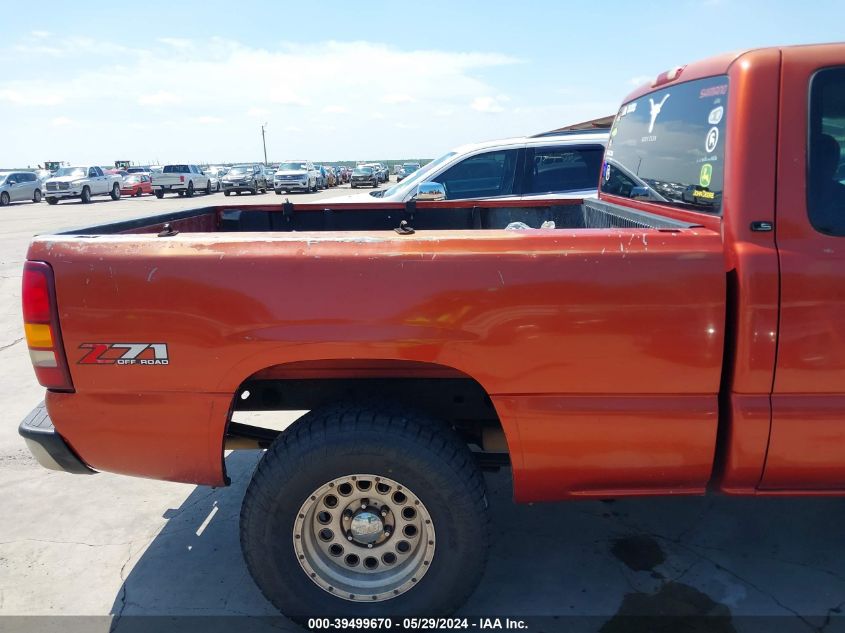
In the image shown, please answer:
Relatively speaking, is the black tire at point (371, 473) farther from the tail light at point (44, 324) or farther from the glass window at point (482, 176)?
the glass window at point (482, 176)

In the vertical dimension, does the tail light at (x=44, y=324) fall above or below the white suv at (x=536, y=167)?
→ below

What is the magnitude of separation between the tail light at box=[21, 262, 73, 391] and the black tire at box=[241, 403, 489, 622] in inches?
32.5

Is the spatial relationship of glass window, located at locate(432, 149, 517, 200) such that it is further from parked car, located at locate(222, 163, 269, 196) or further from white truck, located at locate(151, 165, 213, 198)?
parked car, located at locate(222, 163, 269, 196)

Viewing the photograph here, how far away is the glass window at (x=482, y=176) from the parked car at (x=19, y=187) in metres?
30.3

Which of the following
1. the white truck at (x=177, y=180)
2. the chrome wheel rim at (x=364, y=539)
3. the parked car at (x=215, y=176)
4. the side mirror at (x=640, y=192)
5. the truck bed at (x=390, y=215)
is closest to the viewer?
the chrome wheel rim at (x=364, y=539)

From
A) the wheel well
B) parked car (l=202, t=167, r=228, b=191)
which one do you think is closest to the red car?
parked car (l=202, t=167, r=228, b=191)

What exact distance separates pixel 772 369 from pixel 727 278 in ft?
1.15

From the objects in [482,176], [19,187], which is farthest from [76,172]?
[482,176]

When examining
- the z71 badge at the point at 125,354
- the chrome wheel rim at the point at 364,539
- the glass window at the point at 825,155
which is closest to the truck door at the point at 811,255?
the glass window at the point at 825,155

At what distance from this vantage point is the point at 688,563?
308 centimetres

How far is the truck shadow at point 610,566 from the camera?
109 inches

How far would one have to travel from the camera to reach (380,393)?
8.93ft

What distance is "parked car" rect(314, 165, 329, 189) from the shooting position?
137 ft

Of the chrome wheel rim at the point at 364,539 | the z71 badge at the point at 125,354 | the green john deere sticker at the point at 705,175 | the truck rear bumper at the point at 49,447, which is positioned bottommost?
the chrome wheel rim at the point at 364,539
